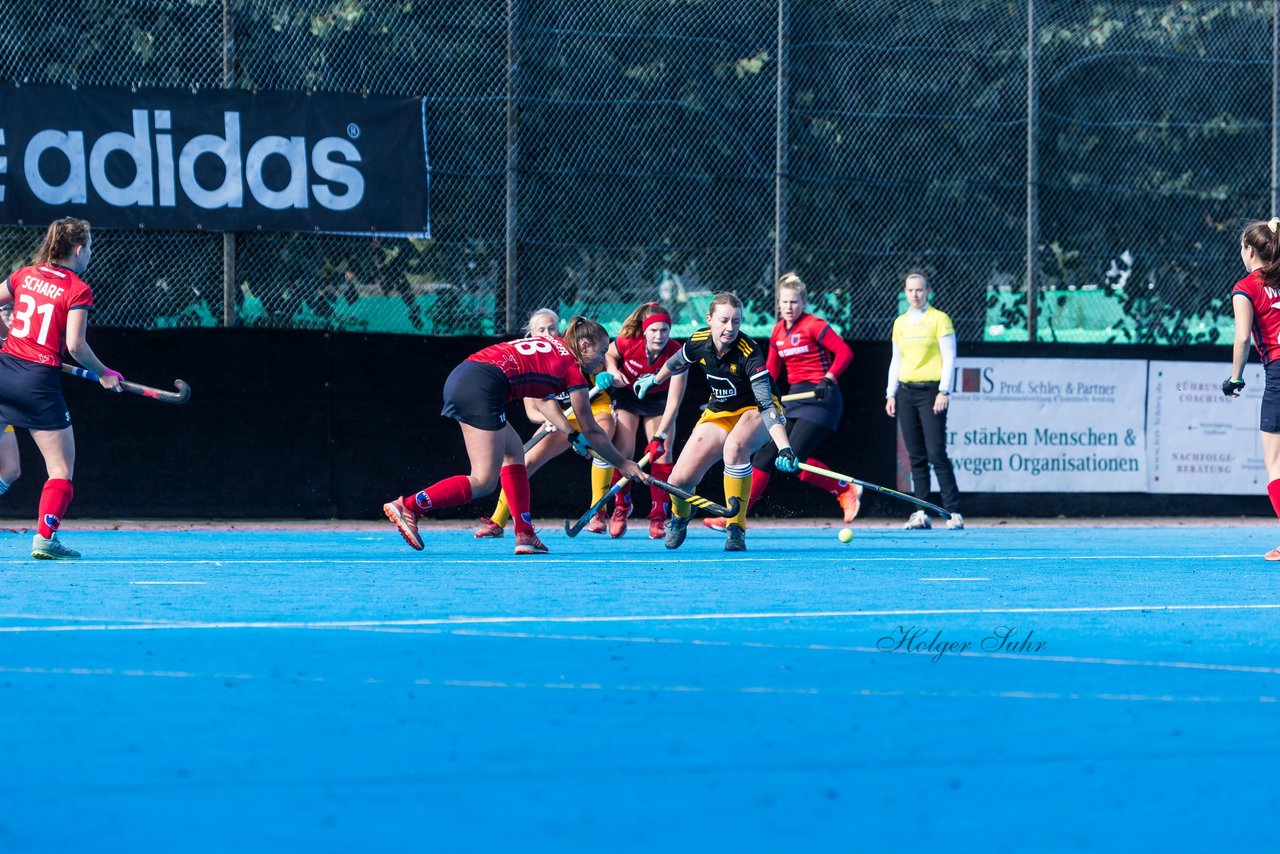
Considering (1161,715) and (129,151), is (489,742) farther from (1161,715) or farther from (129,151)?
(129,151)

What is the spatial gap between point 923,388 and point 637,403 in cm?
248

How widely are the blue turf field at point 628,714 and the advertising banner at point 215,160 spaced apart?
205 inches

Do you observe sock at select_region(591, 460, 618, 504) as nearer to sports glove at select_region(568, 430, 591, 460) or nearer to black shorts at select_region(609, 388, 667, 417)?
black shorts at select_region(609, 388, 667, 417)

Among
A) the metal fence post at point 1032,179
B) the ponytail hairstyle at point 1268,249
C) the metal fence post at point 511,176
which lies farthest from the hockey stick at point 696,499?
the metal fence post at point 1032,179

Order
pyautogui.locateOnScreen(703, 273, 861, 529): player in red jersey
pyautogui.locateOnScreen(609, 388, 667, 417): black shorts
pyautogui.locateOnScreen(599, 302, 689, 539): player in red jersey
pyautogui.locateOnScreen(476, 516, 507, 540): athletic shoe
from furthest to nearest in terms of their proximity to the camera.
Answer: pyautogui.locateOnScreen(703, 273, 861, 529): player in red jersey < pyautogui.locateOnScreen(609, 388, 667, 417): black shorts < pyautogui.locateOnScreen(599, 302, 689, 539): player in red jersey < pyautogui.locateOnScreen(476, 516, 507, 540): athletic shoe

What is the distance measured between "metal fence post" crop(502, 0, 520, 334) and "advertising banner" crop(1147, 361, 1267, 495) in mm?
5369

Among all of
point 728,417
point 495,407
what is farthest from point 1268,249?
point 495,407

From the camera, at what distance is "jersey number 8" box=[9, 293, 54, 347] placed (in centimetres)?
960

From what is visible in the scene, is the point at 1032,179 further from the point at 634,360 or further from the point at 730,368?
the point at 730,368

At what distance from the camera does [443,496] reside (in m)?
10.1

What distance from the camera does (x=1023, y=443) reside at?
1501 centimetres

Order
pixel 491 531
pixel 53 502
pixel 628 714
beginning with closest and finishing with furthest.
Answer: pixel 628 714, pixel 53 502, pixel 491 531


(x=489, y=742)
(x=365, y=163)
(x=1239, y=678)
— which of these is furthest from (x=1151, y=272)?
(x=489, y=742)

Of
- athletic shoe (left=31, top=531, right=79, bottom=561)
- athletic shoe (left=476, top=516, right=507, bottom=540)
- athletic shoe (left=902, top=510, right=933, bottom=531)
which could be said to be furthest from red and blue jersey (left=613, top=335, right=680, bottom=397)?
athletic shoe (left=31, top=531, right=79, bottom=561)
